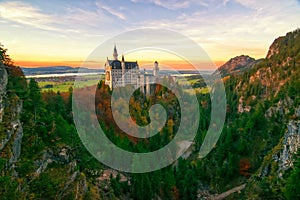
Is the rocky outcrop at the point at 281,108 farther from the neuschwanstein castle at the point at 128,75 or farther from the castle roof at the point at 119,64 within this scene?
the castle roof at the point at 119,64

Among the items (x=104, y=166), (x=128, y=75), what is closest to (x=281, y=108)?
(x=104, y=166)

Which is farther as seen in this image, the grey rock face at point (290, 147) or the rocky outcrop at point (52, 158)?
the grey rock face at point (290, 147)

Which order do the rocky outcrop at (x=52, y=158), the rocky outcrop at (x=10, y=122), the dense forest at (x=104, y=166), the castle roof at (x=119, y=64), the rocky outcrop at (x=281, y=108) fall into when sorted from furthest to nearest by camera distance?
the castle roof at (x=119, y=64) < the rocky outcrop at (x=281, y=108) < the rocky outcrop at (x=52, y=158) < the dense forest at (x=104, y=166) < the rocky outcrop at (x=10, y=122)

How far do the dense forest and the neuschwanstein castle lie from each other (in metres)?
14.7

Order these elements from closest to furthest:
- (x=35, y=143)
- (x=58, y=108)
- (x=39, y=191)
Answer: (x=39, y=191), (x=35, y=143), (x=58, y=108)

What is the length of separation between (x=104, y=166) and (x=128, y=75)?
44.6 meters

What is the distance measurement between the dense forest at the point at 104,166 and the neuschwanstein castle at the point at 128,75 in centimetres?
1471

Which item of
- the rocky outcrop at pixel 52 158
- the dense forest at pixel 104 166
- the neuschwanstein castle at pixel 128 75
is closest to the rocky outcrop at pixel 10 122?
the dense forest at pixel 104 166

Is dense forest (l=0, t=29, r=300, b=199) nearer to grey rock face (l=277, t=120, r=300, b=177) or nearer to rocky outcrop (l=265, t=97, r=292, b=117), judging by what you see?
rocky outcrop (l=265, t=97, r=292, b=117)

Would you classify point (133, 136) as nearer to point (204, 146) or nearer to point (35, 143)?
point (204, 146)

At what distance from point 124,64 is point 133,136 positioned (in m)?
33.8

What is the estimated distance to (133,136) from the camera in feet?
173

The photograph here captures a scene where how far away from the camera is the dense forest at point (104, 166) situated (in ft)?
70.3

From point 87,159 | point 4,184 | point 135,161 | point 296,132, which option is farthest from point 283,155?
point 4,184
